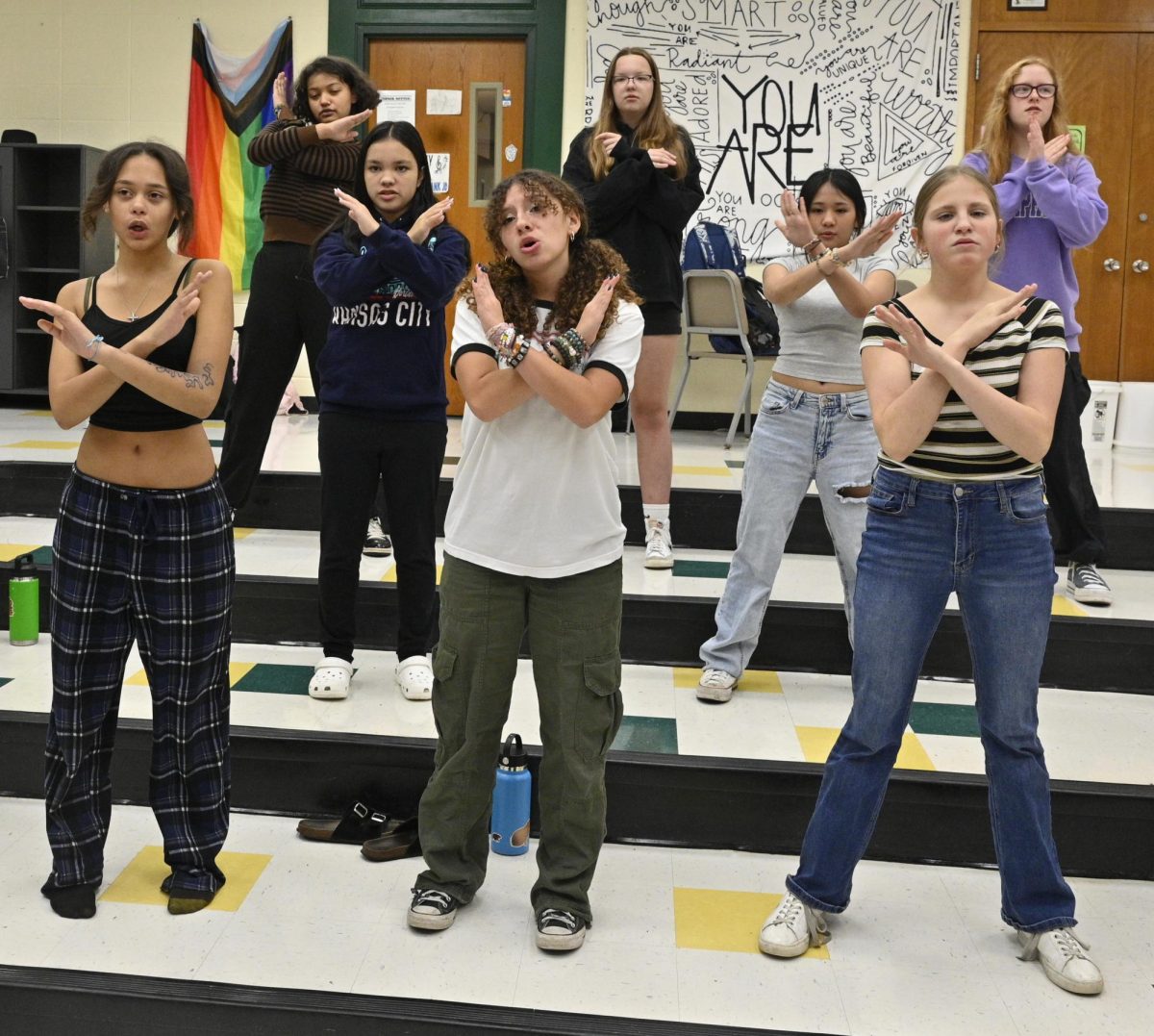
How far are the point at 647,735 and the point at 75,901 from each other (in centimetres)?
117

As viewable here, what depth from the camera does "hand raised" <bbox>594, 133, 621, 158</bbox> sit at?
11.0 ft

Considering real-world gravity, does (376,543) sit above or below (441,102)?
below

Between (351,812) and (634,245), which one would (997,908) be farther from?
(634,245)

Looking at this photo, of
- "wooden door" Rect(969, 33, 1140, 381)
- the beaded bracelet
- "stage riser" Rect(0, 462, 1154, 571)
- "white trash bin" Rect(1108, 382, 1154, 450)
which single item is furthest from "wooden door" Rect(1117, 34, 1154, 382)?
the beaded bracelet

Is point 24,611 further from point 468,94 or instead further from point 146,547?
point 468,94

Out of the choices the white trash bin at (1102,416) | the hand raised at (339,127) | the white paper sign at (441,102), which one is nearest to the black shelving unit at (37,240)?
the white paper sign at (441,102)

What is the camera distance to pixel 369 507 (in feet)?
9.37

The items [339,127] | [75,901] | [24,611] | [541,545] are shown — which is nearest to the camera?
[541,545]

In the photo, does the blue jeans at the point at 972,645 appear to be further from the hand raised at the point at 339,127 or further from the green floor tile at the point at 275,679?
the hand raised at the point at 339,127

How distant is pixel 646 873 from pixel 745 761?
1.04ft

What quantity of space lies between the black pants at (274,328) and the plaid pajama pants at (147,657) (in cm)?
127

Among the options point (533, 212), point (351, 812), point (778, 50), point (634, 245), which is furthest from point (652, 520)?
point (778, 50)

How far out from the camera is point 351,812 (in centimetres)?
254

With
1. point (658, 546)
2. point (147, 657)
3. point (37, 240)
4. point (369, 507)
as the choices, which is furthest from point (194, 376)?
point (37, 240)
